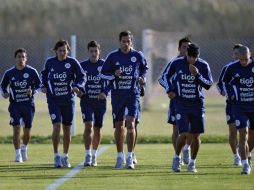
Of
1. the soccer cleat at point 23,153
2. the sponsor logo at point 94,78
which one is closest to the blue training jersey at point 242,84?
the sponsor logo at point 94,78

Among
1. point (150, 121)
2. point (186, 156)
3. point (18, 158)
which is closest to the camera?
point (186, 156)

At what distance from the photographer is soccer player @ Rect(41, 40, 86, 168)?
62.3 ft

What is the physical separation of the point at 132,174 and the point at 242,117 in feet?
6.25

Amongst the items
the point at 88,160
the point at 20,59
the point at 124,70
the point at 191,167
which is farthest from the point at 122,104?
the point at 20,59

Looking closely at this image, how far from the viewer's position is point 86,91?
65.2 feet

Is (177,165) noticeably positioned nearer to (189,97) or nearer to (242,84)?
(189,97)

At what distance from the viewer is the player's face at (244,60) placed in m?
17.4

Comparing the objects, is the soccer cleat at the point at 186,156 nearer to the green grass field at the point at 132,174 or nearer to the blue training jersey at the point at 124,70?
the green grass field at the point at 132,174

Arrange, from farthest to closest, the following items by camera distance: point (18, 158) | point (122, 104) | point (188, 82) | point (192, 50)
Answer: point (18, 158) → point (122, 104) → point (188, 82) → point (192, 50)

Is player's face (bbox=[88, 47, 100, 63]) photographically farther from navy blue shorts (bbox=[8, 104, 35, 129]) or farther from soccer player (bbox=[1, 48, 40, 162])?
navy blue shorts (bbox=[8, 104, 35, 129])

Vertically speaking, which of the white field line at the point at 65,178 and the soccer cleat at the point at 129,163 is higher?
the soccer cleat at the point at 129,163

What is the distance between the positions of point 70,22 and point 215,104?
417 inches

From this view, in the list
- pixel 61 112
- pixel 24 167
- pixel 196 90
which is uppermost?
pixel 196 90

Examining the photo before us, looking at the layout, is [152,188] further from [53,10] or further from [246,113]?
[53,10]
